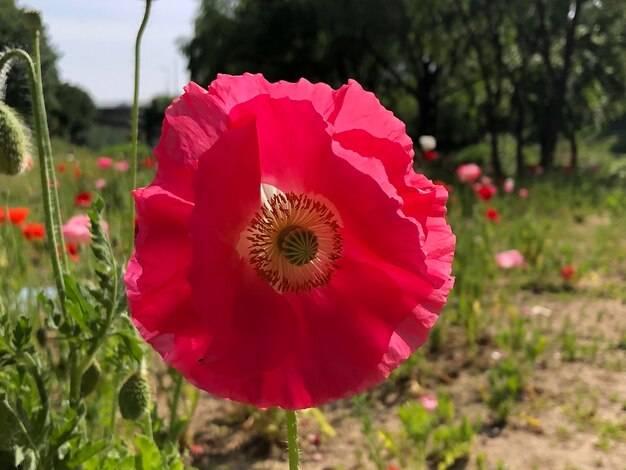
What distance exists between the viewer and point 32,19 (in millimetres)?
837

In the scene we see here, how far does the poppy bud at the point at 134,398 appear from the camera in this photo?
3.37 ft

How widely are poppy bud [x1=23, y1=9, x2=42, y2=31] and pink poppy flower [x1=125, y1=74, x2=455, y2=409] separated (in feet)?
1.09

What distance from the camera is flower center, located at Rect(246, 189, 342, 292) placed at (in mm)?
687

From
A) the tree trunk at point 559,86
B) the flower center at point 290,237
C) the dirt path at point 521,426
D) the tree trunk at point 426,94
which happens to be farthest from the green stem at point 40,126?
the tree trunk at point 426,94

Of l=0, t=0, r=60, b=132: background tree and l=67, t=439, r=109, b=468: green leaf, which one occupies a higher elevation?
l=0, t=0, r=60, b=132: background tree

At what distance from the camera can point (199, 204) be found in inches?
23.6

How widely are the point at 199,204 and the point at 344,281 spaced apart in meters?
0.19

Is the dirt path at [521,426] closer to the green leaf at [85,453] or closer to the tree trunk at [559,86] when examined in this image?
the green leaf at [85,453]

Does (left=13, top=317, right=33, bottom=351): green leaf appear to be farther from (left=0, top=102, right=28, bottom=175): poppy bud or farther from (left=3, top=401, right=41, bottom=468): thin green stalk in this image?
(left=0, top=102, right=28, bottom=175): poppy bud

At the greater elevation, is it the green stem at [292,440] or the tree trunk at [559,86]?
the tree trunk at [559,86]

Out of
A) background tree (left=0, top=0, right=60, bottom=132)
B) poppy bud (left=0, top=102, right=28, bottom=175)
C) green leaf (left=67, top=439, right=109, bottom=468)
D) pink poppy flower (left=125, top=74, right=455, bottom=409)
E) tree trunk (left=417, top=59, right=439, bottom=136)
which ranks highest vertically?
tree trunk (left=417, top=59, right=439, bottom=136)

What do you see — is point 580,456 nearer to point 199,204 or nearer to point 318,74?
point 199,204

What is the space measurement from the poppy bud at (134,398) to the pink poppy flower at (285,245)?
41 cm

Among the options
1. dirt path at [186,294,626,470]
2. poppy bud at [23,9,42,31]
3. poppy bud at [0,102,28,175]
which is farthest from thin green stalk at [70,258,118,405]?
dirt path at [186,294,626,470]
